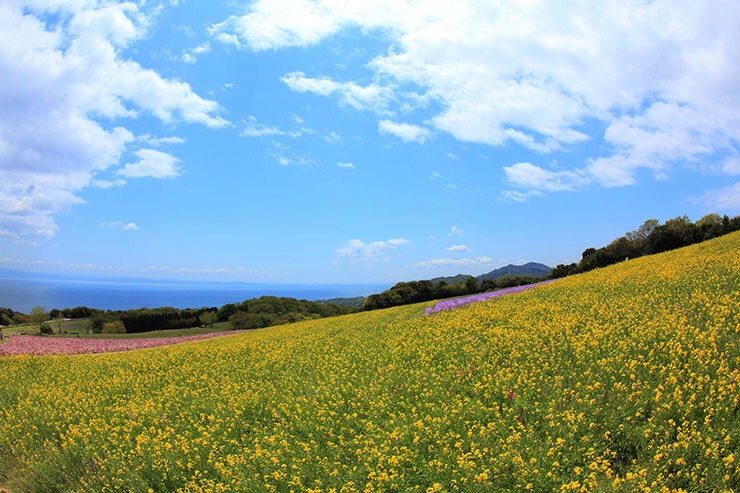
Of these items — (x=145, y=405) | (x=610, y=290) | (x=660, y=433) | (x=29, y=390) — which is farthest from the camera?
(x=610, y=290)

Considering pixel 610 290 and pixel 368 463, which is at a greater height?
pixel 610 290

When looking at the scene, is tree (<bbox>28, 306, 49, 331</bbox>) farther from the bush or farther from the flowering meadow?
the flowering meadow

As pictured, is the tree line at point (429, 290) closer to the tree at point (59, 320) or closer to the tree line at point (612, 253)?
the tree line at point (612, 253)

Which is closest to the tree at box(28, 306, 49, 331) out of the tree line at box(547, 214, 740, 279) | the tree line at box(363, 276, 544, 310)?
the tree line at box(363, 276, 544, 310)

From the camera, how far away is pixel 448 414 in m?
6.42

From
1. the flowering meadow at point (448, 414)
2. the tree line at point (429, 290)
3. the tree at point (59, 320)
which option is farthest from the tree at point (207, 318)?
the flowering meadow at point (448, 414)

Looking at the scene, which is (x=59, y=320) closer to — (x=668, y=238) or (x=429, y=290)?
(x=429, y=290)

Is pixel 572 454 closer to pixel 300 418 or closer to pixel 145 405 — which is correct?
pixel 300 418

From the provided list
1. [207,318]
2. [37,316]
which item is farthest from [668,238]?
[37,316]

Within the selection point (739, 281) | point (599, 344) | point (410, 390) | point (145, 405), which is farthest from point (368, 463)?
point (739, 281)

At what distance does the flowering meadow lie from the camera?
4969mm

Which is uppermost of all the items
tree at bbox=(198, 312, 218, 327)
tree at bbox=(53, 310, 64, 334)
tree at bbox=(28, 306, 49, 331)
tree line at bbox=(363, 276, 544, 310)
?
tree at bbox=(28, 306, 49, 331)

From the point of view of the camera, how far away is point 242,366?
1370cm

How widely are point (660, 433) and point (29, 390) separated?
1665 centimetres
